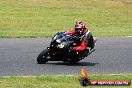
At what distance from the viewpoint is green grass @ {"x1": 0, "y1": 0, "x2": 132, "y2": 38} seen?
2712cm

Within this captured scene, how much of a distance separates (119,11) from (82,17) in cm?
455

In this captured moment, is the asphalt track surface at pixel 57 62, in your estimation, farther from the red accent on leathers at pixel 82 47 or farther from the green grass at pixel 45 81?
the green grass at pixel 45 81

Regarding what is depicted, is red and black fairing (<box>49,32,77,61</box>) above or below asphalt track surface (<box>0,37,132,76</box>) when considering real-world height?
above

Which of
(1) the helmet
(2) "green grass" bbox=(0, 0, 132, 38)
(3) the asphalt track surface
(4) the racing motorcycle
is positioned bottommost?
(2) "green grass" bbox=(0, 0, 132, 38)

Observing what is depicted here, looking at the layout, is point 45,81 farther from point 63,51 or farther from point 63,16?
point 63,16

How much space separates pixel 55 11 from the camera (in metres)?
35.2

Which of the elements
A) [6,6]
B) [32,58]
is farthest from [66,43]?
[6,6]

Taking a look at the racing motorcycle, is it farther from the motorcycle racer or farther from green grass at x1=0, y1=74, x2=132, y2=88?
green grass at x1=0, y1=74, x2=132, y2=88

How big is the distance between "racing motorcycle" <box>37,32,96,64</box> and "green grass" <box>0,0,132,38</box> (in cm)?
743

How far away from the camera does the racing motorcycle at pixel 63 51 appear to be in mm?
15250

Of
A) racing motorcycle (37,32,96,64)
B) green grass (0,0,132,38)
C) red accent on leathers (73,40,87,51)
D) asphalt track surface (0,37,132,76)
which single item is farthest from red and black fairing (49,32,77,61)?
green grass (0,0,132,38)

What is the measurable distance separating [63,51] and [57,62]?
0.79 meters

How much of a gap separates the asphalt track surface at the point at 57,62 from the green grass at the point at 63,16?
10.3 ft

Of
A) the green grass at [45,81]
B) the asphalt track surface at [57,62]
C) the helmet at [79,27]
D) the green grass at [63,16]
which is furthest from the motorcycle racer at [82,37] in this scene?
the green grass at [63,16]
